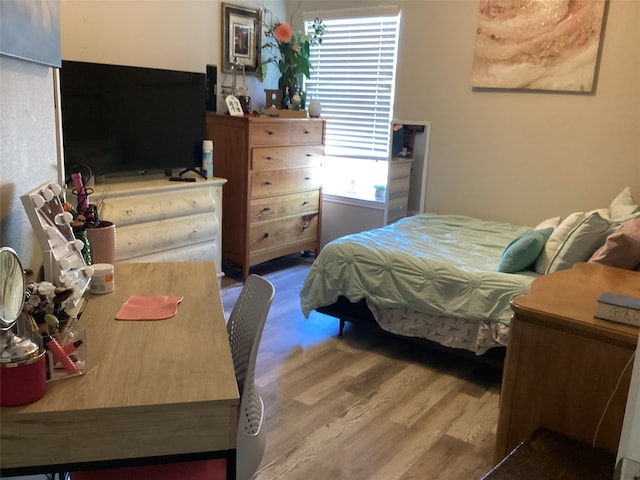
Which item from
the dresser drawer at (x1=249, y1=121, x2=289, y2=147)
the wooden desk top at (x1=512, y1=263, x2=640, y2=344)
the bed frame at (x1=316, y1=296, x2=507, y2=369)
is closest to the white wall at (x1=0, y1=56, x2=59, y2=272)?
the wooden desk top at (x1=512, y1=263, x2=640, y2=344)

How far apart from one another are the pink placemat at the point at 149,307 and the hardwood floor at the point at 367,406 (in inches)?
34.1

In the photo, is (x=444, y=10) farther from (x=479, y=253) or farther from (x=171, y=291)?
(x=171, y=291)

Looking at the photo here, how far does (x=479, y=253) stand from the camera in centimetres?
340

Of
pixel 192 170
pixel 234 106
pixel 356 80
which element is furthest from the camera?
pixel 356 80

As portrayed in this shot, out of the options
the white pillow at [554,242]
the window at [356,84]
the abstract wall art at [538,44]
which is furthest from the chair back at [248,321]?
the window at [356,84]

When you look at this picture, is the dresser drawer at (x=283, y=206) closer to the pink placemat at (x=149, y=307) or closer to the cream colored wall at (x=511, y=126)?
the cream colored wall at (x=511, y=126)

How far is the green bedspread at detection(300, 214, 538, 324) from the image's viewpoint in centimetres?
288

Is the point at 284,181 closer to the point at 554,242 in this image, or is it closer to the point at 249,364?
the point at 554,242

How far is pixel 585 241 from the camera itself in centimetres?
273

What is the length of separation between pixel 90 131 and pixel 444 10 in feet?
8.91

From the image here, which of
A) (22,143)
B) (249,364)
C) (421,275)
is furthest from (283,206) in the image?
(249,364)

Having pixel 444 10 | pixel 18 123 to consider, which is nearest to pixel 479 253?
pixel 444 10

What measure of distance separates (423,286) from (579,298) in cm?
118

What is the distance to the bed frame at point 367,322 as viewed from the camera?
295 cm
